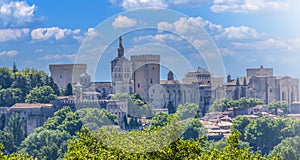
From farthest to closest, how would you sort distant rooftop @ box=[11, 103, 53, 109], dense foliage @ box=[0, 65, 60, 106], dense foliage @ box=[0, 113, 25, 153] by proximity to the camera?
dense foliage @ box=[0, 65, 60, 106] → distant rooftop @ box=[11, 103, 53, 109] → dense foliage @ box=[0, 113, 25, 153]

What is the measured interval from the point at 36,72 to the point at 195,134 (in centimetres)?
3666

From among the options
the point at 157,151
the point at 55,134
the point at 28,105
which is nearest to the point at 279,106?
the point at 28,105

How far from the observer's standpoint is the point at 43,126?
99438 mm

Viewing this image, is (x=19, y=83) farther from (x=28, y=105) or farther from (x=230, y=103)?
(x=230, y=103)

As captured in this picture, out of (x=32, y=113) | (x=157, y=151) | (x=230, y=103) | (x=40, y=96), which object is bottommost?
(x=157, y=151)

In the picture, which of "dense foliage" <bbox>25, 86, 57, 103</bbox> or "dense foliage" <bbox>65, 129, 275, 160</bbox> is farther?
"dense foliage" <bbox>25, 86, 57, 103</bbox>

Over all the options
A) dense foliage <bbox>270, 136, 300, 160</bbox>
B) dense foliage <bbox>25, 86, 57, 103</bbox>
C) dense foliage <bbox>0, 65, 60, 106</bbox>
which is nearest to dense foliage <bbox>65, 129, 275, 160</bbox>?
dense foliage <bbox>270, 136, 300, 160</bbox>

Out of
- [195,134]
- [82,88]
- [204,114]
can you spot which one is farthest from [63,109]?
[82,88]

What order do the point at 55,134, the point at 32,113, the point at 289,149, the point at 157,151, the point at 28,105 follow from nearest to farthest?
the point at 157,151, the point at 289,149, the point at 55,134, the point at 32,113, the point at 28,105

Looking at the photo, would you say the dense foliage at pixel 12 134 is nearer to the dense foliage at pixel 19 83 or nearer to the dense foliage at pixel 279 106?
the dense foliage at pixel 19 83

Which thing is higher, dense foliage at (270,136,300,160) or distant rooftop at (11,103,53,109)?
distant rooftop at (11,103,53,109)

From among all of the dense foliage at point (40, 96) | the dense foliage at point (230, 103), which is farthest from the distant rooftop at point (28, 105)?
the dense foliage at point (230, 103)

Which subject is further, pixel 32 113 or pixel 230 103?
pixel 230 103

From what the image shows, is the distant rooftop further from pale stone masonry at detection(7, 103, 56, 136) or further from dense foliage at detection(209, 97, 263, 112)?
dense foliage at detection(209, 97, 263, 112)
